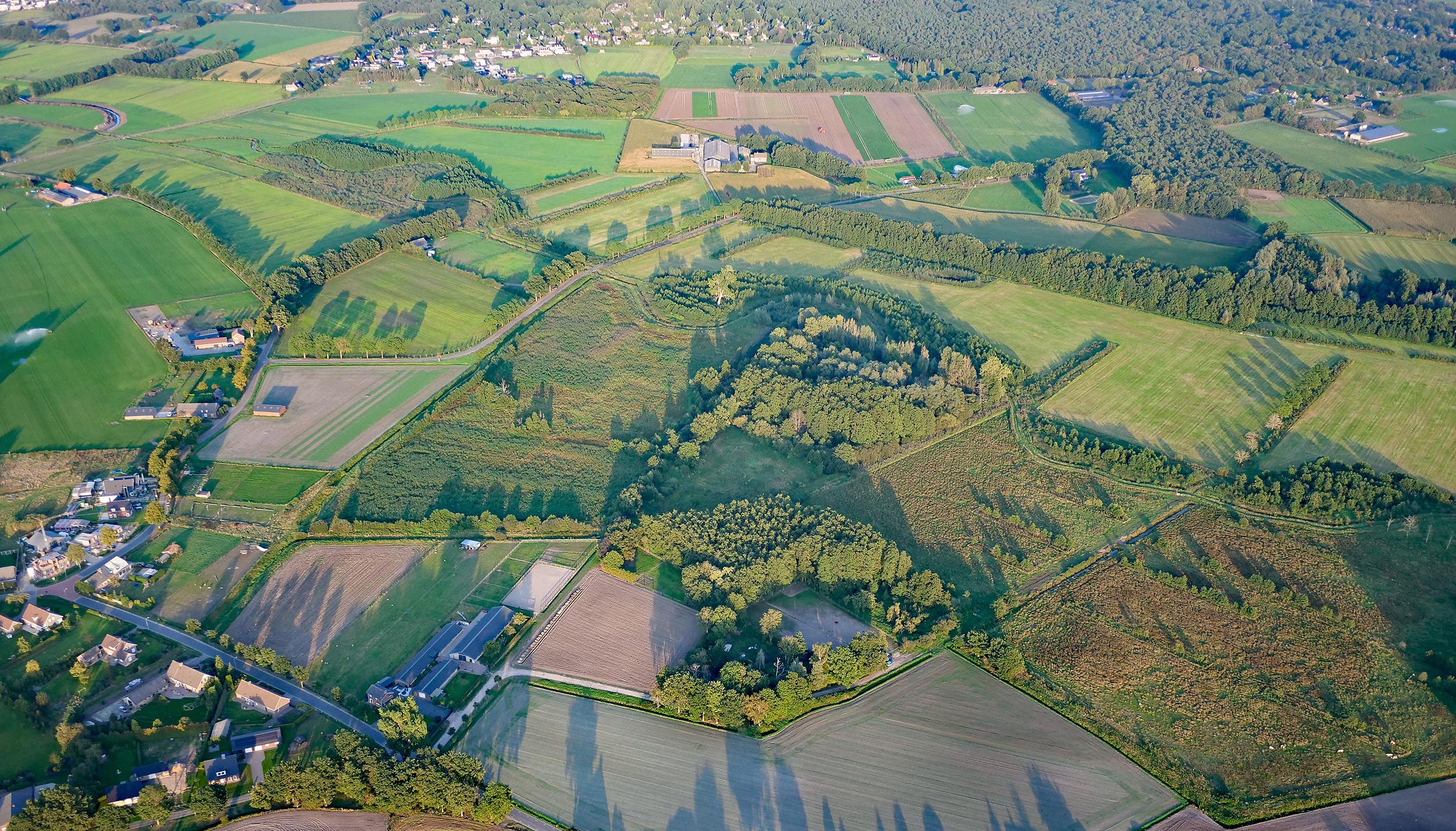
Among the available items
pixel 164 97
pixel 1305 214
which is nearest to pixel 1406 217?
pixel 1305 214

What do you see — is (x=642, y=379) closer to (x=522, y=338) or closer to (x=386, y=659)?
(x=522, y=338)

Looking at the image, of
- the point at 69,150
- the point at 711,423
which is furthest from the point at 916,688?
the point at 69,150

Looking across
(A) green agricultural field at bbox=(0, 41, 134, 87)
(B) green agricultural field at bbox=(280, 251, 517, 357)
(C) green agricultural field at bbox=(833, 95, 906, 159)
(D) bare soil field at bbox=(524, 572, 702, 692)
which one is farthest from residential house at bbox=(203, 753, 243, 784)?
(A) green agricultural field at bbox=(0, 41, 134, 87)

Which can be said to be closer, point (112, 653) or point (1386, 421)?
point (112, 653)

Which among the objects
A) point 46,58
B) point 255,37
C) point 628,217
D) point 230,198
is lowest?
point 628,217

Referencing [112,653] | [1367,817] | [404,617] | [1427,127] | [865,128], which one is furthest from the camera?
[865,128]

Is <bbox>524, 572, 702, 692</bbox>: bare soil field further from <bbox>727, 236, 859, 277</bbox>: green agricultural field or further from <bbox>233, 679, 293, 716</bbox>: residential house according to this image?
<bbox>727, 236, 859, 277</bbox>: green agricultural field

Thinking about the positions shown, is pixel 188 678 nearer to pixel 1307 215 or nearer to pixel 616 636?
pixel 616 636
